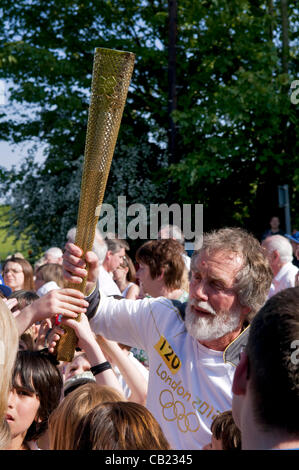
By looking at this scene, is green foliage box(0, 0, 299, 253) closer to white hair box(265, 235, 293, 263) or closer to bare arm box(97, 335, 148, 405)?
white hair box(265, 235, 293, 263)

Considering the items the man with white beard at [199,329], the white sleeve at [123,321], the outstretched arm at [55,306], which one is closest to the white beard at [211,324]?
the man with white beard at [199,329]

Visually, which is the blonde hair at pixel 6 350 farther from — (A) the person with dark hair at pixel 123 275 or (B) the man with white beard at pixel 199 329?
(A) the person with dark hair at pixel 123 275

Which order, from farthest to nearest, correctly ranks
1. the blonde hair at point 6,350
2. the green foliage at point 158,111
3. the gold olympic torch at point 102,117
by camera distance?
the green foliage at point 158,111, the gold olympic torch at point 102,117, the blonde hair at point 6,350

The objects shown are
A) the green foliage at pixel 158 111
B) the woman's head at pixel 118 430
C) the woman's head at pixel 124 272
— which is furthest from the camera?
the green foliage at pixel 158 111

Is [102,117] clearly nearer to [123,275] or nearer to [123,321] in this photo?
[123,321]

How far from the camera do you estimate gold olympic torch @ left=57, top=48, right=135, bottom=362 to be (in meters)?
2.16

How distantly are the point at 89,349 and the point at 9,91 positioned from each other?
40.6ft

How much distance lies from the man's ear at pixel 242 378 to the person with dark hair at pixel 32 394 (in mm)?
1494

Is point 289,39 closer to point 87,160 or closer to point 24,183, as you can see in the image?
point 24,183

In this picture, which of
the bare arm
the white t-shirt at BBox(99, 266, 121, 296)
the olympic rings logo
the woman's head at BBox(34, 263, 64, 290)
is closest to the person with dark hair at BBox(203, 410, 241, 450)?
the olympic rings logo

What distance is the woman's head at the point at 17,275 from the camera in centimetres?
645

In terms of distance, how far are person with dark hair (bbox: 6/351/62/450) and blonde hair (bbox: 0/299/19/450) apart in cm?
102

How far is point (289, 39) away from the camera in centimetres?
1327

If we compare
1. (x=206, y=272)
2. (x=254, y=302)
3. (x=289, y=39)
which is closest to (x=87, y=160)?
(x=206, y=272)
